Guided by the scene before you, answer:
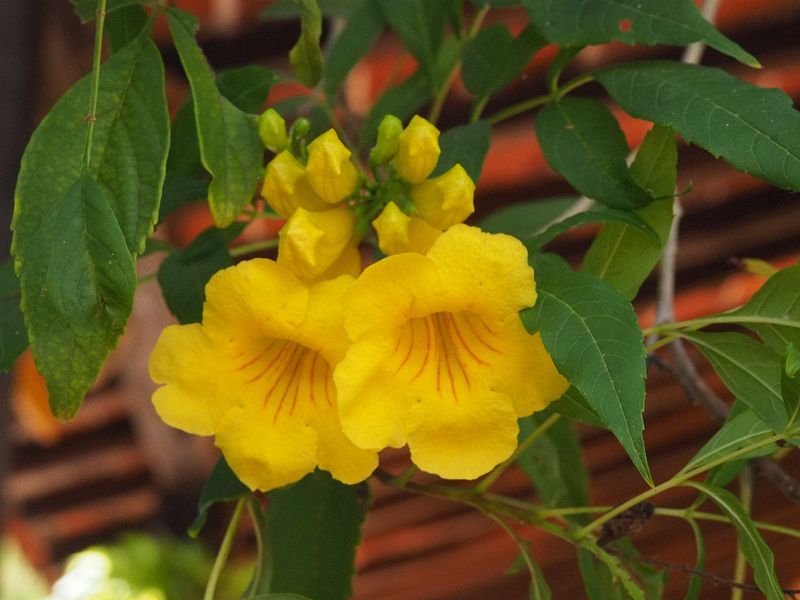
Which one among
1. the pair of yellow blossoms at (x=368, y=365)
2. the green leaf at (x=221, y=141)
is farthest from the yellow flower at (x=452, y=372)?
the green leaf at (x=221, y=141)

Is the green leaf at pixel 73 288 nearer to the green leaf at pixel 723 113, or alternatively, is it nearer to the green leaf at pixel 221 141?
the green leaf at pixel 221 141

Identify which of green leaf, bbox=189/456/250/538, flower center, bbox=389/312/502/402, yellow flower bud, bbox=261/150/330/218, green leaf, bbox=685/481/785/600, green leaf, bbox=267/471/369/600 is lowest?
green leaf, bbox=267/471/369/600

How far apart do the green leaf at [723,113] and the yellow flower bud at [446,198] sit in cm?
13

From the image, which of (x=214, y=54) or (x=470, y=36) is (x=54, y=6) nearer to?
(x=214, y=54)

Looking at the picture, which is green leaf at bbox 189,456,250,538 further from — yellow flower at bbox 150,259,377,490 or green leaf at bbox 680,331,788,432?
green leaf at bbox 680,331,788,432

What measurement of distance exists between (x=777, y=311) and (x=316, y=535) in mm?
416

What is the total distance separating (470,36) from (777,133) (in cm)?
46

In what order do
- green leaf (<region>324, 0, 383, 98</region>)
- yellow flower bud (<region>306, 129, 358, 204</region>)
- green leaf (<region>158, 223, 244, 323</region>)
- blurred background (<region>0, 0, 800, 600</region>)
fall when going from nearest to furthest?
1. yellow flower bud (<region>306, 129, 358, 204</region>)
2. green leaf (<region>158, 223, 244, 323</region>)
3. green leaf (<region>324, 0, 383, 98</region>)
4. blurred background (<region>0, 0, 800, 600</region>)

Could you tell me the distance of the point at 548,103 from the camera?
829 millimetres

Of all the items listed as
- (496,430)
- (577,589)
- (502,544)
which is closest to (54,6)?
(496,430)

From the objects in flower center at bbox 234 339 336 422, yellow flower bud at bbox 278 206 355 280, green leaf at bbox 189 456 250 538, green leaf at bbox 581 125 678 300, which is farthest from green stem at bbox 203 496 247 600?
green leaf at bbox 581 125 678 300

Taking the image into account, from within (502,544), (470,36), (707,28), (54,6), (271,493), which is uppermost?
(707,28)

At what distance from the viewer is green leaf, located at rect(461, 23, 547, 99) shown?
873 millimetres

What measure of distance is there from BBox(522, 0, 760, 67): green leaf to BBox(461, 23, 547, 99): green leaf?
4.1 inches
